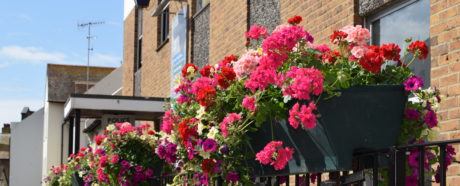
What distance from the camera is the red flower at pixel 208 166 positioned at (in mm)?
3543

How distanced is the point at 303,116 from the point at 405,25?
4181 mm

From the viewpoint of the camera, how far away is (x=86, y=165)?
344 inches

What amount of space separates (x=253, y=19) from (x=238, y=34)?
1.86 ft

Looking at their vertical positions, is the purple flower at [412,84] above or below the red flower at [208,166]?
above

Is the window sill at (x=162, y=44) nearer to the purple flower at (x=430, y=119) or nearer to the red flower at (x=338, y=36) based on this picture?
the red flower at (x=338, y=36)

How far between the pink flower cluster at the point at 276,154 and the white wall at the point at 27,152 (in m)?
37.1

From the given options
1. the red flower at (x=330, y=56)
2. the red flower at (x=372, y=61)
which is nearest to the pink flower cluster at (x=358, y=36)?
the red flower at (x=330, y=56)

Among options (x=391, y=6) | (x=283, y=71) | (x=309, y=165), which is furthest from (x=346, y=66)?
(x=391, y=6)

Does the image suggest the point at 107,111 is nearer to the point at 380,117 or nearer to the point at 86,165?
the point at 86,165

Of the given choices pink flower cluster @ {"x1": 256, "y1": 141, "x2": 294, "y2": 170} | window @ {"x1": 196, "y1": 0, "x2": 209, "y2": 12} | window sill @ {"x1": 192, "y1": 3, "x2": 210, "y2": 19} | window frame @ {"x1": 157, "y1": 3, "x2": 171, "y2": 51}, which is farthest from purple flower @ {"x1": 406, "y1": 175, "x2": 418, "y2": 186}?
window frame @ {"x1": 157, "y1": 3, "x2": 171, "y2": 51}

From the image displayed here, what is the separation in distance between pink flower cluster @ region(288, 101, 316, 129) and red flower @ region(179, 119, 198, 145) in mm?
666

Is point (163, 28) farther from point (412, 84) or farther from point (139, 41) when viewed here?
A: point (412, 84)

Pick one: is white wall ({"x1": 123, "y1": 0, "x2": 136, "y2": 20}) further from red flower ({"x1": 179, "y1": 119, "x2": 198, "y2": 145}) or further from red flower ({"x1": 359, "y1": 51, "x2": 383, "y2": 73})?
red flower ({"x1": 359, "y1": 51, "x2": 383, "y2": 73})

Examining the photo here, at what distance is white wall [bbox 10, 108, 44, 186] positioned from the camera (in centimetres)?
3847
